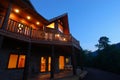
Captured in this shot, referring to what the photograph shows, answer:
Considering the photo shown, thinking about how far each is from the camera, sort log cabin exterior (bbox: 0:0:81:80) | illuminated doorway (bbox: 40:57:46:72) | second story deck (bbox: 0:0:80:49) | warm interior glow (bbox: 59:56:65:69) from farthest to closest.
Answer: warm interior glow (bbox: 59:56:65:69), illuminated doorway (bbox: 40:57:46:72), log cabin exterior (bbox: 0:0:81:80), second story deck (bbox: 0:0:80:49)

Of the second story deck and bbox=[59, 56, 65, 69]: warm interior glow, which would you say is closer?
the second story deck

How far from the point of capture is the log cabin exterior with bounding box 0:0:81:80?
8.27m

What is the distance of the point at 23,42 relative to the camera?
1002 cm

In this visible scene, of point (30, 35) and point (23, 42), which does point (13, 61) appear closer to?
point (23, 42)

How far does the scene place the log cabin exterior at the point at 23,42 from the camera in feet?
27.1

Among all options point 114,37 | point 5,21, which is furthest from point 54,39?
point 114,37

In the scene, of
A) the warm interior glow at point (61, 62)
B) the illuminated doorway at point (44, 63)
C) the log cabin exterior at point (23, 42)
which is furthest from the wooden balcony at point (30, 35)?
the warm interior glow at point (61, 62)

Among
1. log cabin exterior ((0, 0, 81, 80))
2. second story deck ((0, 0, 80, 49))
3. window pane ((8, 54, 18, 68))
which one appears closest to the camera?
second story deck ((0, 0, 80, 49))

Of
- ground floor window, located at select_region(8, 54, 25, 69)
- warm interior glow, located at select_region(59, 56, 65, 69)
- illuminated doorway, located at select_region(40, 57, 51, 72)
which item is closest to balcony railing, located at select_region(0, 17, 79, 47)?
ground floor window, located at select_region(8, 54, 25, 69)

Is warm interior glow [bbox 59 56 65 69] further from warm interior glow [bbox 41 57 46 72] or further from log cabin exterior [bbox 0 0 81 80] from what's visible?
warm interior glow [bbox 41 57 46 72]

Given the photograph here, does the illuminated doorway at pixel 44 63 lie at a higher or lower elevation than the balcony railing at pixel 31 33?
lower

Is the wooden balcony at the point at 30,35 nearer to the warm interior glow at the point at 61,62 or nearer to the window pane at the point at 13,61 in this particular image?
the window pane at the point at 13,61

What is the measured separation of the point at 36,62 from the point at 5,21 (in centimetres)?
678

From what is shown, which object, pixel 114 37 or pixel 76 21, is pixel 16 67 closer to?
pixel 76 21
